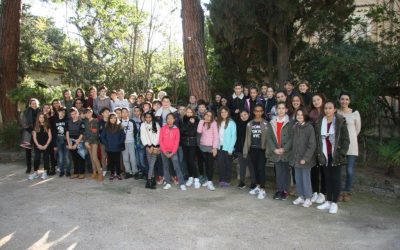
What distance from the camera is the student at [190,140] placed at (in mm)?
7020

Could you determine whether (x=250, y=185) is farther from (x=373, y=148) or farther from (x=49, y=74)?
(x=49, y=74)

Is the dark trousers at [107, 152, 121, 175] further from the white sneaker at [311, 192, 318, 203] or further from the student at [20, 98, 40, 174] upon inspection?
the white sneaker at [311, 192, 318, 203]

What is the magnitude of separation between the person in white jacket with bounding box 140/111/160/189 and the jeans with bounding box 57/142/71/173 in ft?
5.94

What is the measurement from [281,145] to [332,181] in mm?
958

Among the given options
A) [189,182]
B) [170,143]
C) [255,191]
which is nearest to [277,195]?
[255,191]

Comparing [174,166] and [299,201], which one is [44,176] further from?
[299,201]

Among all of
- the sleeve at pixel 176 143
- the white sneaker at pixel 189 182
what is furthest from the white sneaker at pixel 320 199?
the sleeve at pixel 176 143

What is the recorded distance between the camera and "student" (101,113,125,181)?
738cm


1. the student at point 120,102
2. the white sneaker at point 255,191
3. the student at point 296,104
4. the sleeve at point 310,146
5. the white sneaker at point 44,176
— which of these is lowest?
the white sneaker at point 255,191

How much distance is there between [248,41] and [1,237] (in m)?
8.21

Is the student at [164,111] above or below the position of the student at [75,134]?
above

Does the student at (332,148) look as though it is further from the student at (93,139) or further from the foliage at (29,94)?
the foliage at (29,94)

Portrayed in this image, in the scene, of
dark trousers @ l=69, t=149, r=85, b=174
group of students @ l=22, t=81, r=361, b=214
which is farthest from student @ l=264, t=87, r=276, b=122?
→ dark trousers @ l=69, t=149, r=85, b=174

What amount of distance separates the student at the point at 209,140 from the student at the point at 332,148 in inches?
74.7
